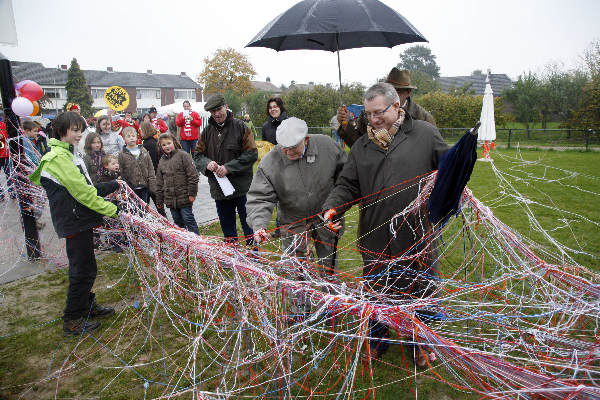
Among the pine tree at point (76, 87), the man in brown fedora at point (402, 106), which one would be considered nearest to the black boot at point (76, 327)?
the man in brown fedora at point (402, 106)

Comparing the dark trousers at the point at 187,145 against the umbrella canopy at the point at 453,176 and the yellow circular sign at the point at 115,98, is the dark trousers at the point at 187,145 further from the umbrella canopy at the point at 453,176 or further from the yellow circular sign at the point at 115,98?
the umbrella canopy at the point at 453,176

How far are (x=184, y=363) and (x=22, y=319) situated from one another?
1.93 m

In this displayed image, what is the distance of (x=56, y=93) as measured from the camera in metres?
47.1

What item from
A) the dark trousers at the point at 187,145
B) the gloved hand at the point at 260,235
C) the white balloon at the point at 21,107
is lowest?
the gloved hand at the point at 260,235

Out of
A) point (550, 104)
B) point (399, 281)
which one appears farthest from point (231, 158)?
point (550, 104)

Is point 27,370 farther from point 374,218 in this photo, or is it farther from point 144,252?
point 374,218

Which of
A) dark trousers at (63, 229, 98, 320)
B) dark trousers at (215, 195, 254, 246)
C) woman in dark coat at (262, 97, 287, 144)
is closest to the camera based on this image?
dark trousers at (63, 229, 98, 320)

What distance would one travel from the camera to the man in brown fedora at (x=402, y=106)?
3.54 meters

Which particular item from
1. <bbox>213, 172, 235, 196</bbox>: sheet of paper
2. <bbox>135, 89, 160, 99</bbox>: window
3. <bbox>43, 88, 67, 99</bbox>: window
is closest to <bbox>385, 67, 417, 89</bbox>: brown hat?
<bbox>213, 172, 235, 196</bbox>: sheet of paper

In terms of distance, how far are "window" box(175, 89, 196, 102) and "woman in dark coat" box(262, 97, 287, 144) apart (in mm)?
54942

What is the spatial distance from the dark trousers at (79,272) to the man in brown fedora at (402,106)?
8.39 ft

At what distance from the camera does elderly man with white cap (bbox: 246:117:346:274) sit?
2924 mm

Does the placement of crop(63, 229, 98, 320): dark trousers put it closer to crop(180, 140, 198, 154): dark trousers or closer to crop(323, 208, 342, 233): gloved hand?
crop(323, 208, 342, 233): gloved hand

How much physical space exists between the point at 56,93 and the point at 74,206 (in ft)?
177
